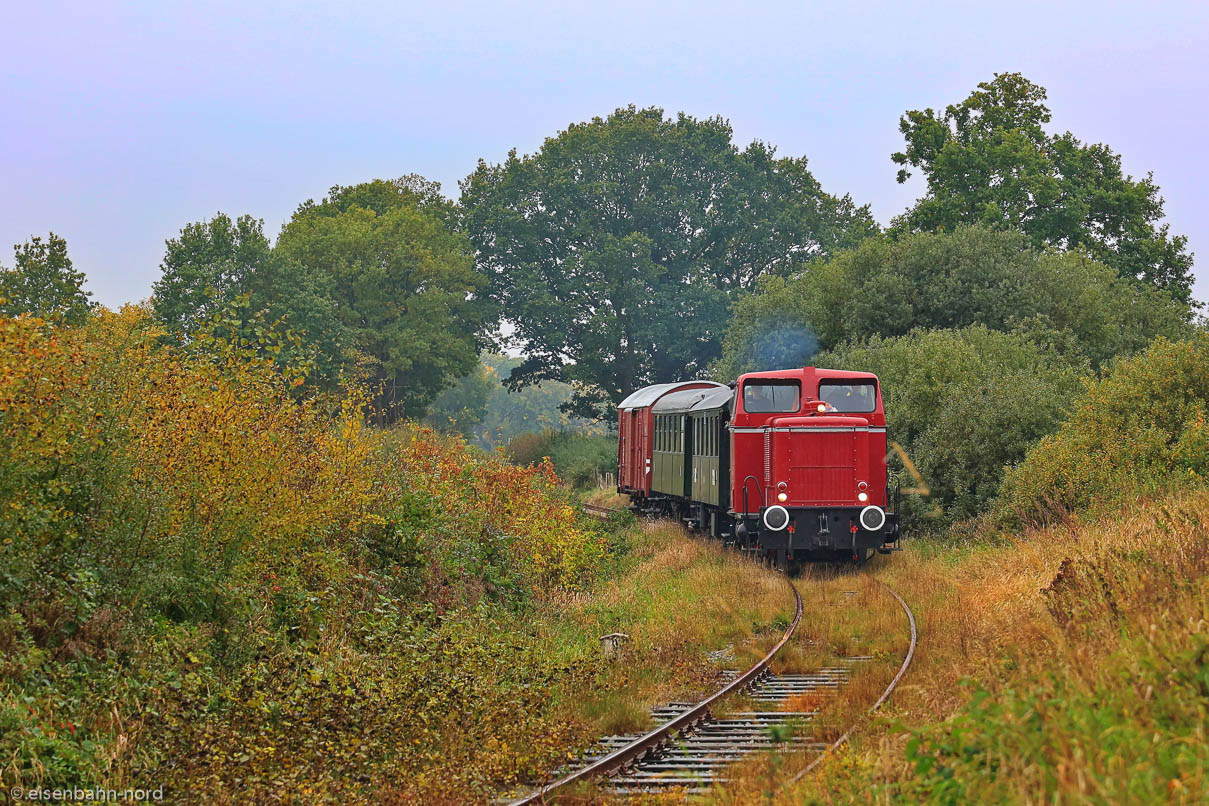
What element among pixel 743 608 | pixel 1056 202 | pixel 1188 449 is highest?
pixel 1056 202

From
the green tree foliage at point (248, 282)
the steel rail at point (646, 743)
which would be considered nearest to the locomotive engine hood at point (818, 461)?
the steel rail at point (646, 743)

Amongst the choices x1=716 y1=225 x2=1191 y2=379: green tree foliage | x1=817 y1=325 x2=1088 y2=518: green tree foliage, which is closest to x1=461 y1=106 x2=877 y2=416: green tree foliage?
x1=716 y1=225 x2=1191 y2=379: green tree foliage

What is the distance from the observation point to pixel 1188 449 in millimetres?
18438

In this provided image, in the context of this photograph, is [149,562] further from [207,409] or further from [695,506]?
[695,506]

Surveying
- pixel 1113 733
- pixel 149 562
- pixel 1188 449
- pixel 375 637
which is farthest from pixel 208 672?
pixel 1188 449

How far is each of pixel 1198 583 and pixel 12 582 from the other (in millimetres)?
8377

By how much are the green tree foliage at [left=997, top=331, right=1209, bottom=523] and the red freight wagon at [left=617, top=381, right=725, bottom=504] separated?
344 inches

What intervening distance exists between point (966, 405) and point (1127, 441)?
546 cm

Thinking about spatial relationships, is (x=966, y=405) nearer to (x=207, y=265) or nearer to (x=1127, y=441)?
(x=1127, y=441)

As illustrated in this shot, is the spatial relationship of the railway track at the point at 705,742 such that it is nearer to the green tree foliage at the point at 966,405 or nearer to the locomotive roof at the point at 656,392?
the green tree foliage at the point at 966,405

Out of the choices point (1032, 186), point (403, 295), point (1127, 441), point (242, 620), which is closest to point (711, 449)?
point (1127, 441)

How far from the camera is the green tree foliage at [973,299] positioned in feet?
118

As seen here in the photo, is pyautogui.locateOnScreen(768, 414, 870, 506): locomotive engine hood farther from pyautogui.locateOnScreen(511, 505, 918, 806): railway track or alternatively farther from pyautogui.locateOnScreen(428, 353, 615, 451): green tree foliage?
pyautogui.locateOnScreen(428, 353, 615, 451): green tree foliage

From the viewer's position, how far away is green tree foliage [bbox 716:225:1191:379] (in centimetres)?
3584
